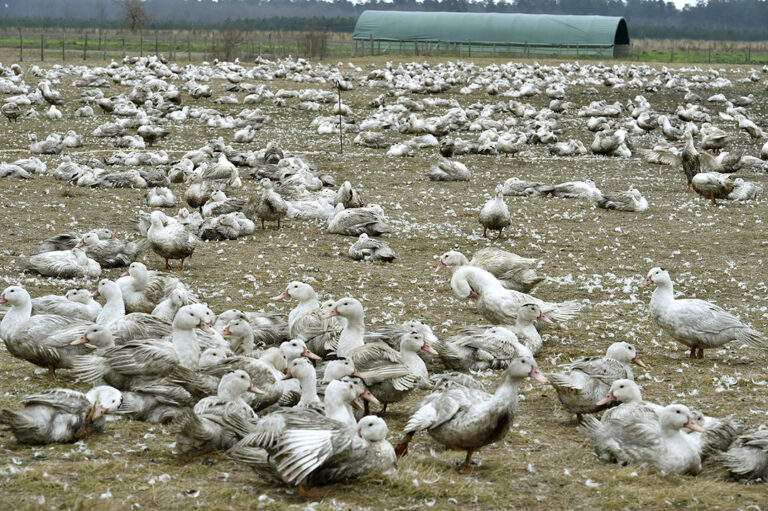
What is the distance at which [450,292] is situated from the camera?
448 inches

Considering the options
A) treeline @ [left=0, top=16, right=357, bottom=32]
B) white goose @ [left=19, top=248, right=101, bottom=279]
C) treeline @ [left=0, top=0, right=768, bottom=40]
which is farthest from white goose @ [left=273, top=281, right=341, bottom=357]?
treeline @ [left=0, top=0, right=768, bottom=40]

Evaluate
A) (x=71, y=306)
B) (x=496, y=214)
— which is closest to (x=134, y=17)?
(x=496, y=214)

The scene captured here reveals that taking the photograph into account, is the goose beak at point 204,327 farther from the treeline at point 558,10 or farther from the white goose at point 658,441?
the treeline at point 558,10

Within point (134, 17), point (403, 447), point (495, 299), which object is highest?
point (134, 17)

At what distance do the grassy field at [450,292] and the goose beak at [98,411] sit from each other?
0.61ft

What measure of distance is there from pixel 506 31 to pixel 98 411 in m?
58.4

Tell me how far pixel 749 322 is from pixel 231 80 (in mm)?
30631

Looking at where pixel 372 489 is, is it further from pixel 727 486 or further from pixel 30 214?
pixel 30 214

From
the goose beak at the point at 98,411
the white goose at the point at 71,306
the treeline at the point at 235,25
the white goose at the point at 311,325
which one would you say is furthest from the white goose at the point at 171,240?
the treeline at the point at 235,25

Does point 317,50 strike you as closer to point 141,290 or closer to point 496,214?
point 496,214

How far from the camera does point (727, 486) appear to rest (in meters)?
5.72

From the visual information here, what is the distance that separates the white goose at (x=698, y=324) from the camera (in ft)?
28.2

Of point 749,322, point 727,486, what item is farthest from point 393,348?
point 749,322

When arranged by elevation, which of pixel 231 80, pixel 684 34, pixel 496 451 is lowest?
pixel 496 451
